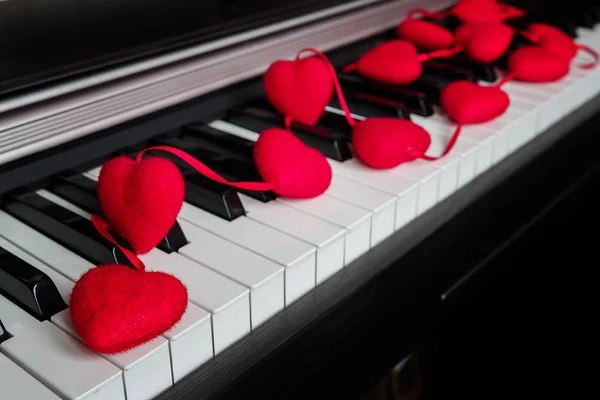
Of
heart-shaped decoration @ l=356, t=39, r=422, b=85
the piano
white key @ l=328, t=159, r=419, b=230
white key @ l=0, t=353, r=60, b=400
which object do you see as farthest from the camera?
heart-shaped decoration @ l=356, t=39, r=422, b=85

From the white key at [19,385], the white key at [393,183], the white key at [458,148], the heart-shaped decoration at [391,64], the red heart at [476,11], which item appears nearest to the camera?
the white key at [19,385]

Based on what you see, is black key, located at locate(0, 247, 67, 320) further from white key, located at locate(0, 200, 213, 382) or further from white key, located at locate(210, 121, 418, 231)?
white key, located at locate(210, 121, 418, 231)

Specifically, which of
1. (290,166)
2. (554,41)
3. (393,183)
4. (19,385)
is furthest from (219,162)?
(554,41)

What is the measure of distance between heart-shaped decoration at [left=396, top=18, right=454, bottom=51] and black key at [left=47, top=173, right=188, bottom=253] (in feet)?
2.46

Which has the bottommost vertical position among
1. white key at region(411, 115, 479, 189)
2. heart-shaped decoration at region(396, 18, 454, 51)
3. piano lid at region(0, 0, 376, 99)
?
white key at region(411, 115, 479, 189)

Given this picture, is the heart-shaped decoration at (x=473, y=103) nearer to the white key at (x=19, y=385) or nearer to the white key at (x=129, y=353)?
the white key at (x=129, y=353)

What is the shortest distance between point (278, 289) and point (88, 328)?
8.7 inches

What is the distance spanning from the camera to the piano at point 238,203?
705 mm

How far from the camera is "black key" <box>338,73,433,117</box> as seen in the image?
1.20 meters

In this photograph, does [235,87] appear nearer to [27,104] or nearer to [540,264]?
[27,104]

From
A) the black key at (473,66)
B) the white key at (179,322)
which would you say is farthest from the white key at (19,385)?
the black key at (473,66)

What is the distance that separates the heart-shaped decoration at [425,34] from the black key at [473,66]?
0.03 meters

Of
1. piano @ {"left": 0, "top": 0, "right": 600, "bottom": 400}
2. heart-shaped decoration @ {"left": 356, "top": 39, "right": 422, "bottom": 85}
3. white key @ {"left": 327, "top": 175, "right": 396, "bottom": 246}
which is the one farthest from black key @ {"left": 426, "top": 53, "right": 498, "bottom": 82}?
white key @ {"left": 327, "top": 175, "right": 396, "bottom": 246}

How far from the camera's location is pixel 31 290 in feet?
2.26
